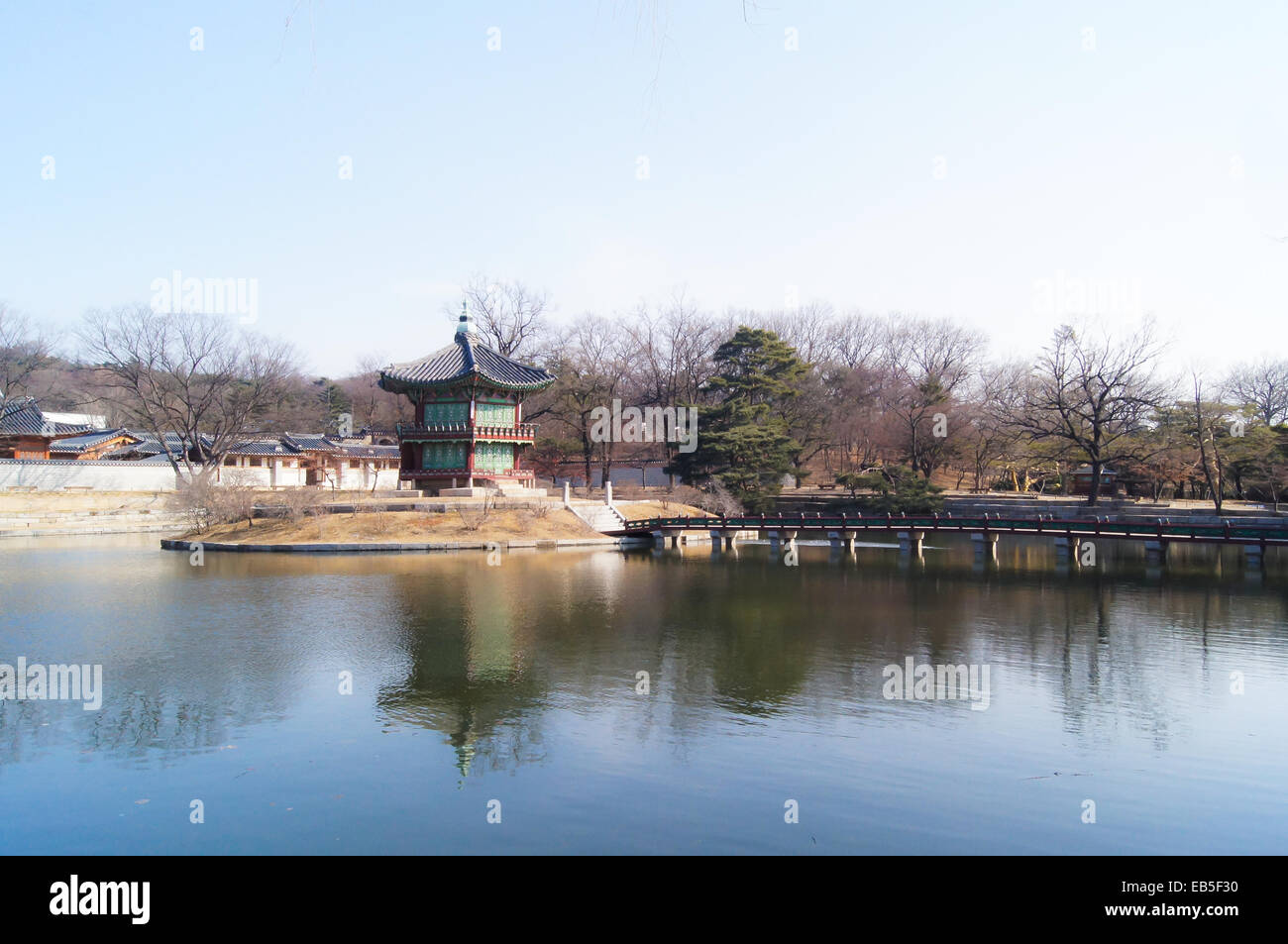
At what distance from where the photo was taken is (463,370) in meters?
41.5

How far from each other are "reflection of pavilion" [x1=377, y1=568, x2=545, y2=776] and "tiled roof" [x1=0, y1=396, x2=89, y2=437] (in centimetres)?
4331

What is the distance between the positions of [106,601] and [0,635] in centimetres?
379

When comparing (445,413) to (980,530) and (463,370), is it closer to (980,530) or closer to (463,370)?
(463,370)

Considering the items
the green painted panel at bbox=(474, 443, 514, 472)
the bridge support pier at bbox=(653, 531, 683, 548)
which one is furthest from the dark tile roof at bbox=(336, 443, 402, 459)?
the bridge support pier at bbox=(653, 531, 683, 548)

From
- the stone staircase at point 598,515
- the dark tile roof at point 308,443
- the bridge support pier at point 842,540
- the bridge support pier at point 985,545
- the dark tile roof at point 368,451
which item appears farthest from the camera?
the dark tile roof at point 368,451

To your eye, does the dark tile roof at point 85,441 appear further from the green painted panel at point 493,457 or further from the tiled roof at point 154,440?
the green painted panel at point 493,457

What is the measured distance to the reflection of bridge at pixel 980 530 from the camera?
29.4 meters

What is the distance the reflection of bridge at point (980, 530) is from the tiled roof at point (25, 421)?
36890 mm

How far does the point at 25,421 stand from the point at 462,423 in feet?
96.4

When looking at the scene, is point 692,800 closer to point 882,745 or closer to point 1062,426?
point 882,745

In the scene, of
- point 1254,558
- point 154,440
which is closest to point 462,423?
point 154,440

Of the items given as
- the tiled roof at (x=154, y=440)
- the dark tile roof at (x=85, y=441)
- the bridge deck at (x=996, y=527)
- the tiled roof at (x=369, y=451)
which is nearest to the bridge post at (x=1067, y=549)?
the bridge deck at (x=996, y=527)

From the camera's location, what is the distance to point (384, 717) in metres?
12.5
